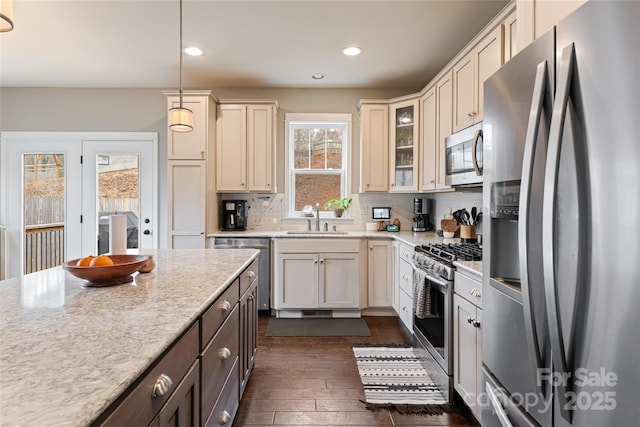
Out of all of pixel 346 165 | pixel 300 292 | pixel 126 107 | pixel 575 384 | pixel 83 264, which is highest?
pixel 126 107

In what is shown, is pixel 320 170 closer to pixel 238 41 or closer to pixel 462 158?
pixel 238 41

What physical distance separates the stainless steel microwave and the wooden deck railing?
456cm

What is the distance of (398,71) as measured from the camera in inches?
147

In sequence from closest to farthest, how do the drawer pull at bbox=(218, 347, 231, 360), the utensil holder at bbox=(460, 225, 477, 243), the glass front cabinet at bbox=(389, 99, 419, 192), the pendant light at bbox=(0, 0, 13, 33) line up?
the pendant light at bbox=(0, 0, 13, 33) → the drawer pull at bbox=(218, 347, 231, 360) → the utensil holder at bbox=(460, 225, 477, 243) → the glass front cabinet at bbox=(389, 99, 419, 192)

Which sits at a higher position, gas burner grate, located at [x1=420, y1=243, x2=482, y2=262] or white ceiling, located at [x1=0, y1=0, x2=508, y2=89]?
white ceiling, located at [x1=0, y1=0, x2=508, y2=89]

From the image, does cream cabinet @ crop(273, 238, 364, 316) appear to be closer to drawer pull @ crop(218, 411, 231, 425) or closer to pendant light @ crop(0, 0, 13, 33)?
drawer pull @ crop(218, 411, 231, 425)

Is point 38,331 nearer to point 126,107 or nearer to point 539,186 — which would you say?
point 539,186

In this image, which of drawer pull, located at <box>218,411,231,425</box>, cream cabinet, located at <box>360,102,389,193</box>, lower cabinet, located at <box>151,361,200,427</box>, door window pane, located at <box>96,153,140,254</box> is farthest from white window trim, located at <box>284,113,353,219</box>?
lower cabinet, located at <box>151,361,200,427</box>

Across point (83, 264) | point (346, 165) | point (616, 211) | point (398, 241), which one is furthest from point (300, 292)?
point (616, 211)

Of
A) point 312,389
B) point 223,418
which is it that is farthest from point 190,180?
point 223,418

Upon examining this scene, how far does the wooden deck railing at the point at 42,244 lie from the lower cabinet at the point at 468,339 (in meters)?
4.60

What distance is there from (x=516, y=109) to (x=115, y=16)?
2.99 meters

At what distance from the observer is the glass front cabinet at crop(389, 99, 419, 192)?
3.78 m

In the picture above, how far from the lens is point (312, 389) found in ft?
7.53
